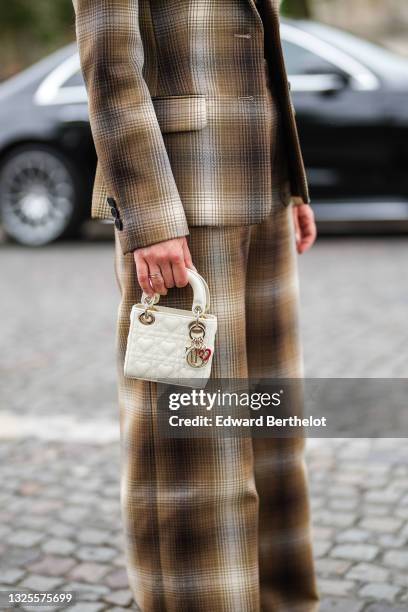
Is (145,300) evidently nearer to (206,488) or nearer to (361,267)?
(206,488)

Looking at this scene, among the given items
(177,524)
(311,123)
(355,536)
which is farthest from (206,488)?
(311,123)

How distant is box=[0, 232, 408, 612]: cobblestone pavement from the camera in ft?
9.59

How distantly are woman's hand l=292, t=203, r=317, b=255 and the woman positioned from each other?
0.27 m

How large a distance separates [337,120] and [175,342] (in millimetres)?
6201

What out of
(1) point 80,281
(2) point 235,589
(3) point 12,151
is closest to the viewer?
(2) point 235,589

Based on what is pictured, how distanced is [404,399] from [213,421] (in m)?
2.36

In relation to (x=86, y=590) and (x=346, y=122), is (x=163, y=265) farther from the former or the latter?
(x=346, y=122)

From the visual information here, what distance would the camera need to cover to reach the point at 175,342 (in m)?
2.08

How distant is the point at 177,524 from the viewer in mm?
2244

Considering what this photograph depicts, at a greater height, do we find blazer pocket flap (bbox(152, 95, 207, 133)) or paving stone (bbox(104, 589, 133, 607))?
blazer pocket flap (bbox(152, 95, 207, 133))

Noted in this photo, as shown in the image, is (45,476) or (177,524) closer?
(177,524)

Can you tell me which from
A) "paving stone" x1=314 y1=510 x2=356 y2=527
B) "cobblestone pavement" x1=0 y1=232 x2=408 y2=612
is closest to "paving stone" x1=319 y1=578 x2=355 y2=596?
"cobblestone pavement" x1=0 y1=232 x2=408 y2=612

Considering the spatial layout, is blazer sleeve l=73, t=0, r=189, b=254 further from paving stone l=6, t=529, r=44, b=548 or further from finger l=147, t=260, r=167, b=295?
paving stone l=6, t=529, r=44, b=548

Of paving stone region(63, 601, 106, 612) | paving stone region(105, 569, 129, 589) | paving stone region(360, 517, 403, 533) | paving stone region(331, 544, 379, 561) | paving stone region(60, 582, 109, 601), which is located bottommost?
paving stone region(63, 601, 106, 612)
